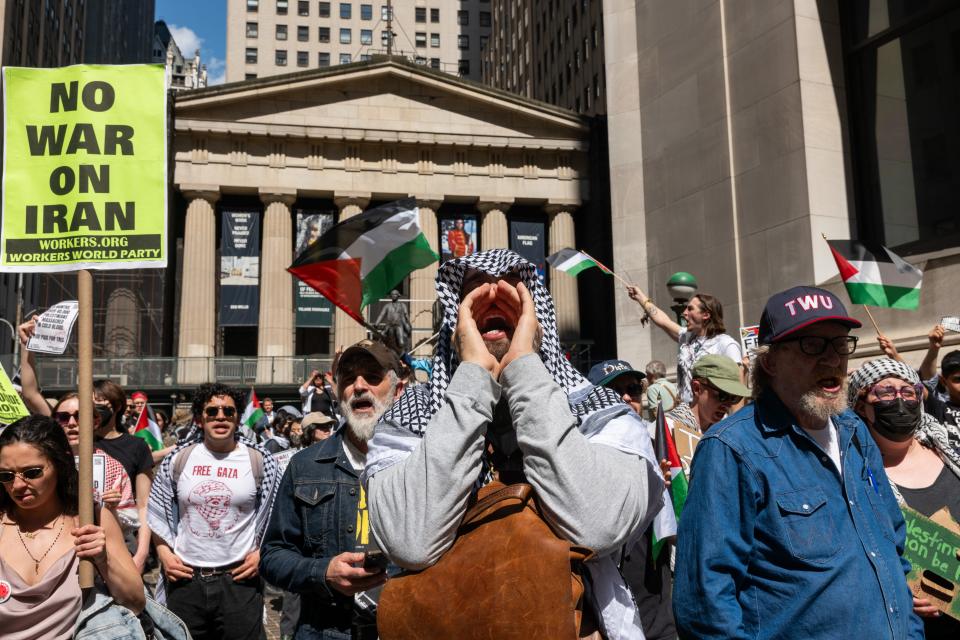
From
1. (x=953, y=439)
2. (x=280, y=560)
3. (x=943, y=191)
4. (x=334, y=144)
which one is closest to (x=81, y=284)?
(x=280, y=560)

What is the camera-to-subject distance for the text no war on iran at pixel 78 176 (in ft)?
13.5

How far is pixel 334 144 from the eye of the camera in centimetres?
4303

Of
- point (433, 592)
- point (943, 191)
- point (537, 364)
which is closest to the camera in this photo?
point (433, 592)

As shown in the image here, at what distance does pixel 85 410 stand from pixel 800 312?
2.81 meters

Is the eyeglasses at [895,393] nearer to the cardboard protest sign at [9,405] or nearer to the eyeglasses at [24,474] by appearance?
the eyeglasses at [24,474]

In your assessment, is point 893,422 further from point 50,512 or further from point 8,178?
point 8,178

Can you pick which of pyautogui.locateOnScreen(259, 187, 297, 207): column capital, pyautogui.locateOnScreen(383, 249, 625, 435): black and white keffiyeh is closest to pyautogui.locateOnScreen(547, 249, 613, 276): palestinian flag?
pyautogui.locateOnScreen(383, 249, 625, 435): black and white keffiyeh

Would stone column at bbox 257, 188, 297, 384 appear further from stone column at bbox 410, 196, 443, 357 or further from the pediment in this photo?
stone column at bbox 410, 196, 443, 357

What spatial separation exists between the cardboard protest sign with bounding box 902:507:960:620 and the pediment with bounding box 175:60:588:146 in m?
40.7

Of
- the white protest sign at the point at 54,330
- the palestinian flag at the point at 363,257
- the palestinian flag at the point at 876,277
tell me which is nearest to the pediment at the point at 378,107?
the white protest sign at the point at 54,330

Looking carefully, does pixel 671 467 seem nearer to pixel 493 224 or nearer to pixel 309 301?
pixel 309 301

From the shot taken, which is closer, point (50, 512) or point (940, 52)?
point (50, 512)

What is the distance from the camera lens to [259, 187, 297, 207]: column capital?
→ 42188 millimetres

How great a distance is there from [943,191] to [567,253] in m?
6.89
